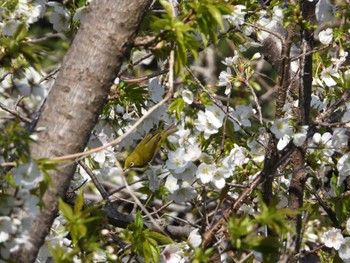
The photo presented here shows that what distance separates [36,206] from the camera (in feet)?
5.45

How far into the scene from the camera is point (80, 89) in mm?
1854

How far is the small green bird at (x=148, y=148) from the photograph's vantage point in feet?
8.15

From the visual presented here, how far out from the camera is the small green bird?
2.49m

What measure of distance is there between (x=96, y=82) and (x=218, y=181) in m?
0.57

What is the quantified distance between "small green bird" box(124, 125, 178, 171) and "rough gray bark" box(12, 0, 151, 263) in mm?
568

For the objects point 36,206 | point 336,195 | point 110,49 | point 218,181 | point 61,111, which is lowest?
point 336,195

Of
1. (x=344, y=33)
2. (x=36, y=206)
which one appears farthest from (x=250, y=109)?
(x=36, y=206)

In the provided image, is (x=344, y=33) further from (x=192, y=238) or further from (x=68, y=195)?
(x=68, y=195)

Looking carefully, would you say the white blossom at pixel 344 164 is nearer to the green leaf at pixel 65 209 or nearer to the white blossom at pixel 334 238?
the white blossom at pixel 334 238

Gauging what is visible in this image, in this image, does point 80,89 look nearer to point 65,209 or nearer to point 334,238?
point 65,209

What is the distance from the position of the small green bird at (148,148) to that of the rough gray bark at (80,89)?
568 mm

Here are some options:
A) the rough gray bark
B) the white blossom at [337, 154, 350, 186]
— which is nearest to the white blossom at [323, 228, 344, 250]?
the white blossom at [337, 154, 350, 186]

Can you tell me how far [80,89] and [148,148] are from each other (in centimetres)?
79

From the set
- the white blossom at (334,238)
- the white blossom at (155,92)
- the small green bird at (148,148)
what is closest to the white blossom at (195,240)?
the small green bird at (148,148)
